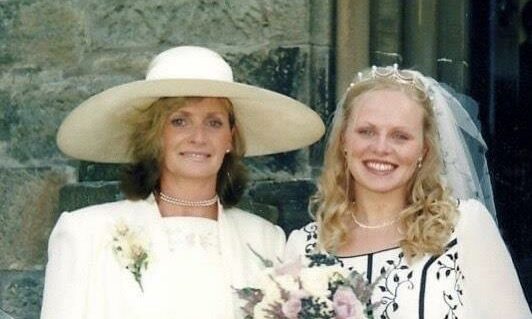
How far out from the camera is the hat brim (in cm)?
418

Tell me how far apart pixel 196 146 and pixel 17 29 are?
1.76 m

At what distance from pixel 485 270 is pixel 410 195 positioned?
32cm

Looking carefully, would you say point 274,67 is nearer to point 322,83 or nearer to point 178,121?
point 322,83

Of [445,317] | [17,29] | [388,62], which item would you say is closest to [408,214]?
[445,317]

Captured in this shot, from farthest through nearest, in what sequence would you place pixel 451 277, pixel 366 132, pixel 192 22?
pixel 192 22 → pixel 366 132 → pixel 451 277

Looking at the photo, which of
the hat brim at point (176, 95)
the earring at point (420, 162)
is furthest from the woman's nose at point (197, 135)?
the earring at point (420, 162)

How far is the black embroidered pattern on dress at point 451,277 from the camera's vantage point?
3.89 metres

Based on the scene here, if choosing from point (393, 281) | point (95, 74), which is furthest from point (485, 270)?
point (95, 74)

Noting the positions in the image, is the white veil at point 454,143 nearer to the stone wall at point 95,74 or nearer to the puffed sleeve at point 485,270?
the puffed sleeve at point 485,270

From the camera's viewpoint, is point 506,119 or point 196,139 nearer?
point 196,139

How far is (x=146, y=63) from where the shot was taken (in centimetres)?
536

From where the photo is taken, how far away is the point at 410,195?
4.09 meters

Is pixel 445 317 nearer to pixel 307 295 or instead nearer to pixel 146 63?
pixel 307 295

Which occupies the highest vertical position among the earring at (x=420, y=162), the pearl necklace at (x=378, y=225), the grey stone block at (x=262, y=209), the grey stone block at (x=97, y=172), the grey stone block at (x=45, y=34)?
the grey stone block at (x=45, y=34)
